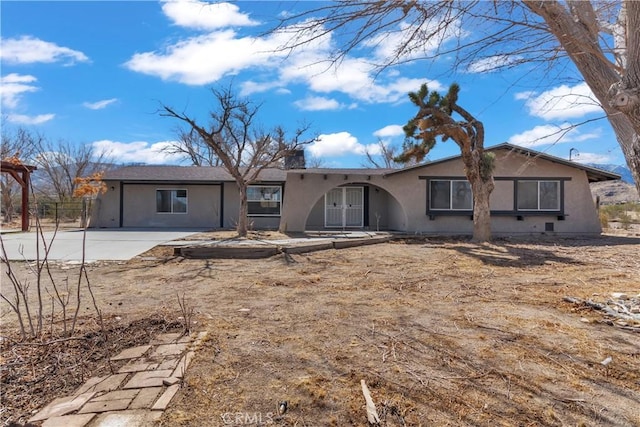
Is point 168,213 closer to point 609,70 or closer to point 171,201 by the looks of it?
point 171,201

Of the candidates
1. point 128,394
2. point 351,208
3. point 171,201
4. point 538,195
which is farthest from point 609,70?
Answer: point 171,201

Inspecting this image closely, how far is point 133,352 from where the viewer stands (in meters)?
3.28

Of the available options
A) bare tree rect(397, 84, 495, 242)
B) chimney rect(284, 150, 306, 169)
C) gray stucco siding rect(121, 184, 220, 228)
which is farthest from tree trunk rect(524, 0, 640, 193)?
gray stucco siding rect(121, 184, 220, 228)

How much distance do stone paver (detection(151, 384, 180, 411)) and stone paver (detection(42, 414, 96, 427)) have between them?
35cm

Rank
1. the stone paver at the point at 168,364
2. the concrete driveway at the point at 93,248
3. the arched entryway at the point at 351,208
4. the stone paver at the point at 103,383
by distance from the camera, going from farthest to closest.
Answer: the arched entryway at the point at 351,208
the concrete driveway at the point at 93,248
the stone paver at the point at 168,364
the stone paver at the point at 103,383

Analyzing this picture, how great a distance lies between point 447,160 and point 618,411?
1354cm

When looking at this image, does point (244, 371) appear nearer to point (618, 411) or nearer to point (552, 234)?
point (618, 411)

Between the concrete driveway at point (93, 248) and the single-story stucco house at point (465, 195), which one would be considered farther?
the single-story stucco house at point (465, 195)

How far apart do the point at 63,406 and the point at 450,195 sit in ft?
48.5

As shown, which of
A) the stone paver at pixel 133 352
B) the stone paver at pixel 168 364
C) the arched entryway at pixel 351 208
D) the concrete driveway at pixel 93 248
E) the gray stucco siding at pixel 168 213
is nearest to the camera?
the stone paver at pixel 168 364

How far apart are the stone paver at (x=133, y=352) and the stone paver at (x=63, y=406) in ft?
1.95

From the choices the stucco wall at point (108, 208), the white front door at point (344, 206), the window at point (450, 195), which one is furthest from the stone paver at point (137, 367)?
the stucco wall at point (108, 208)

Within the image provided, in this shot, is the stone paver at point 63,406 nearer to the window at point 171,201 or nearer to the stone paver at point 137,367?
the stone paver at point 137,367

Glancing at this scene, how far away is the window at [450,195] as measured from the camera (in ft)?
50.3
